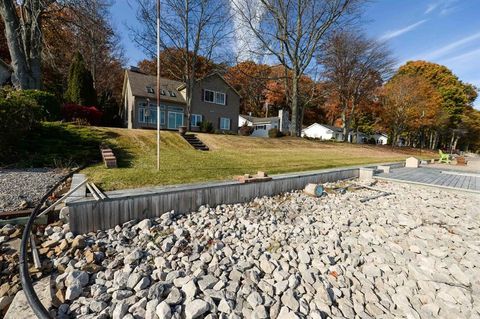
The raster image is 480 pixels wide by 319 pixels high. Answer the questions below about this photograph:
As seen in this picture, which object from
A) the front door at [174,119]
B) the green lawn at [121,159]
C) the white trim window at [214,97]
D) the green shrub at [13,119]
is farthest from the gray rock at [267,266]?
the white trim window at [214,97]

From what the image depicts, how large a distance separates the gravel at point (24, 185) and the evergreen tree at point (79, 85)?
15.1 meters

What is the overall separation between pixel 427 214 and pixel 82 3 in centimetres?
1580

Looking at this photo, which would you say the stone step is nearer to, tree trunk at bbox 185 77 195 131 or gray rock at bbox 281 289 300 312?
tree trunk at bbox 185 77 195 131

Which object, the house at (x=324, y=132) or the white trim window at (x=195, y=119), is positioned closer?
the white trim window at (x=195, y=119)

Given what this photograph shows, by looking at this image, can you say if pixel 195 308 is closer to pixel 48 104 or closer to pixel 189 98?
pixel 48 104

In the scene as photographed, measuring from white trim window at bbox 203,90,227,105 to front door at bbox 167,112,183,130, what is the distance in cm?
307

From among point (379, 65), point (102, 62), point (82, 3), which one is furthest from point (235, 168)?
point (102, 62)

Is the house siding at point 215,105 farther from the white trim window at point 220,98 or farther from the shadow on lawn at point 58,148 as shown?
the shadow on lawn at point 58,148

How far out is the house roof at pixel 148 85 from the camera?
20559 millimetres

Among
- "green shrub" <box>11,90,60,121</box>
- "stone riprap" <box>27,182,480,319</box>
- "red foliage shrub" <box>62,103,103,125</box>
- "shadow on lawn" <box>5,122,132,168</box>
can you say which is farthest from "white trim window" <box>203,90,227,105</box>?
"stone riprap" <box>27,182,480,319</box>

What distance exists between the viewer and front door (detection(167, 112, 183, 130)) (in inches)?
891

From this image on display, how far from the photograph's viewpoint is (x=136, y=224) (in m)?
4.28

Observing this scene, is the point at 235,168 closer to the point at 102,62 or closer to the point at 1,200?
the point at 1,200

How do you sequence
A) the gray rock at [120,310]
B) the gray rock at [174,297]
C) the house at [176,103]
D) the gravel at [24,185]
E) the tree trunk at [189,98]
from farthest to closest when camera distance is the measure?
the house at [176,103]
the tree trunk at [189,98]
the gravel at [24,185]
the gray rock at [174,297]
the gray rock at [120,310]
